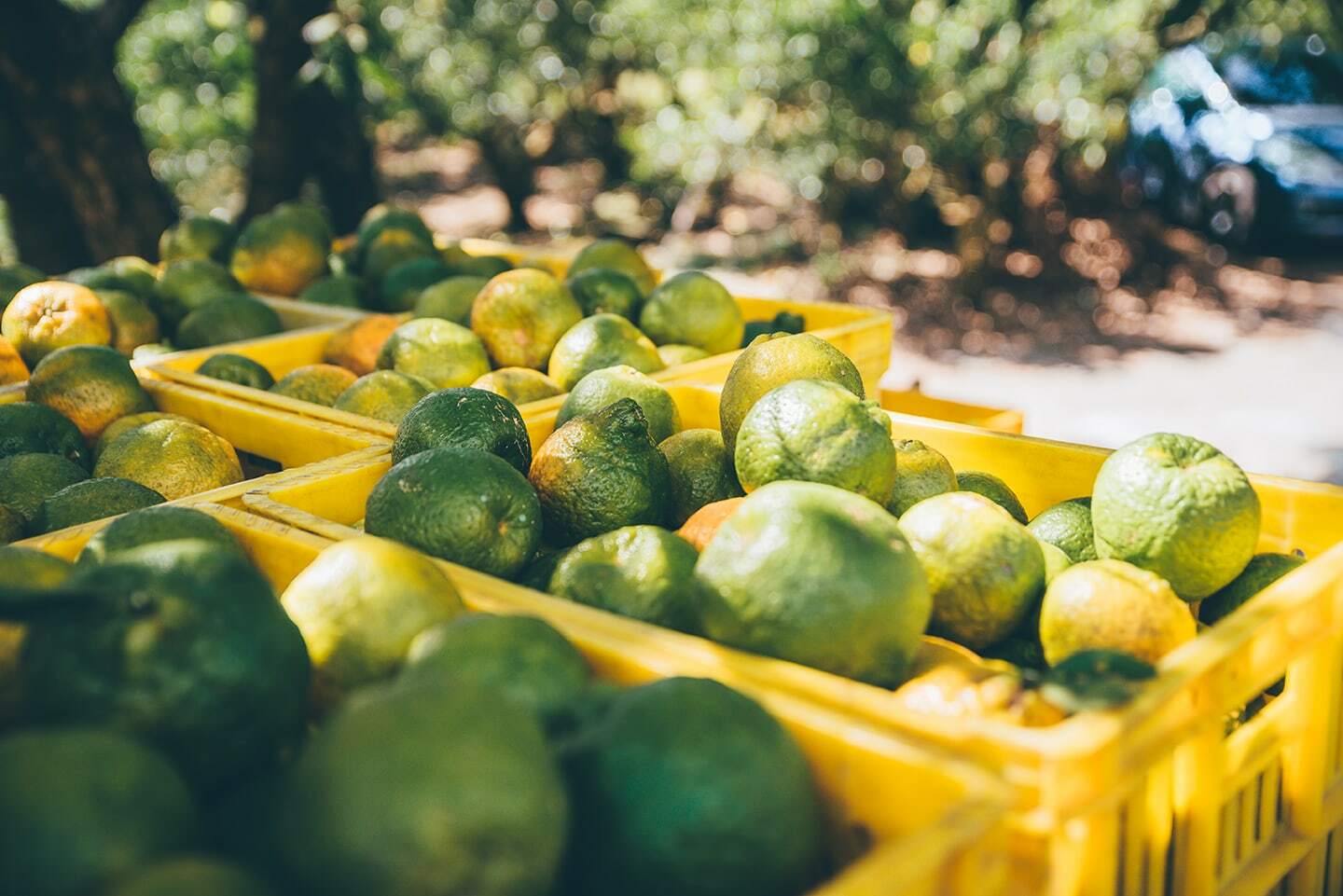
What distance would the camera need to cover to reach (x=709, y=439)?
8.45 feet

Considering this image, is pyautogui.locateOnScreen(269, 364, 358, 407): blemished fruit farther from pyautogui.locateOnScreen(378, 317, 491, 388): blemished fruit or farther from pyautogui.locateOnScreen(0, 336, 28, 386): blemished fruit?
pyautogui.locateOnScreen(0, 336, 28, 386): blemished fruit

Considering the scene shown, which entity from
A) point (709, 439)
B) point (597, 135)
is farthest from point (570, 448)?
point (597, 135)

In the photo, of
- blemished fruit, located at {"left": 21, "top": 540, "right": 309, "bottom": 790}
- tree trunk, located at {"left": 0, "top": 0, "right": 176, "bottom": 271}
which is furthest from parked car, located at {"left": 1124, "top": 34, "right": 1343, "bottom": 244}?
blemished fruit, located at {"left": 21, "top": 540, "right": 309, "bottom": 790}

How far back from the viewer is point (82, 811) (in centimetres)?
115

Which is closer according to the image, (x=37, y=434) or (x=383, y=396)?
(x=37, y=434)

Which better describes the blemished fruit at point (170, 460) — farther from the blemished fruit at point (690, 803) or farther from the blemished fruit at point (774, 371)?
the blemished fruit at point (690, 803)

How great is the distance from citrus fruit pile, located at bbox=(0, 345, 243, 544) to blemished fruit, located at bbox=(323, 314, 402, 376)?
0.62m

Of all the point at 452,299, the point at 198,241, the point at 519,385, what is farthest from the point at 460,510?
the point at 198,241

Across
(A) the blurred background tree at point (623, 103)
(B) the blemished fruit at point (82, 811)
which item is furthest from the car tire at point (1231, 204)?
(B) the blemished fruit at point (82, 811)

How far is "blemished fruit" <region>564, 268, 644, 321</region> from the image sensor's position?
11.9ft

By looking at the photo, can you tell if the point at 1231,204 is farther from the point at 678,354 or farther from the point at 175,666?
the point at 175,666

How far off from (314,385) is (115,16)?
376cm

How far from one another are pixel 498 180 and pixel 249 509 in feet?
35.0

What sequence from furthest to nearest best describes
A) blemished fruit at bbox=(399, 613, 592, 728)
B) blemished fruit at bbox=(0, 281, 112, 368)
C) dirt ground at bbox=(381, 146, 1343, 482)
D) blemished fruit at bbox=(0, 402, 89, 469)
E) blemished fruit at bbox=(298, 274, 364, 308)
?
1. dirt ground at bbox=(381, 146, 1343, 482)
2. blemished fruit at bbox=(298, 274, 364, 308)
3. blemished fruit at bbox=(0, 281, 112, 368)
4. blemished fruit at bbox=(0, 402, 89, 469)
5. blemished fruit at bbox=(399, 613, 592, 728)
